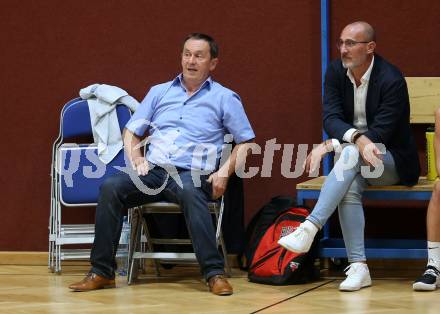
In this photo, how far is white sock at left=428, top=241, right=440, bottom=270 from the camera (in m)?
4.59

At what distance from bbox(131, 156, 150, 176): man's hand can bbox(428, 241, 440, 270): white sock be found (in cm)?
148

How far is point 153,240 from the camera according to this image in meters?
5.21

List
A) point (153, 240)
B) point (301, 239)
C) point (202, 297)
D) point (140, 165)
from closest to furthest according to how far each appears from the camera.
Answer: point (202, 297)
point (301, 239)
point (140, 165)
point (153, 240)

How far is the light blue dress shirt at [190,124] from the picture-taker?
500cm

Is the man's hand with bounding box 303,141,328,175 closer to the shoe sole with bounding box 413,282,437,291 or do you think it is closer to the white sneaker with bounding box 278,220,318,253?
the white sneaker with bounding box 278,220,318,253

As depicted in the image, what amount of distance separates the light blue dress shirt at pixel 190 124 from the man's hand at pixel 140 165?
0.07 meters

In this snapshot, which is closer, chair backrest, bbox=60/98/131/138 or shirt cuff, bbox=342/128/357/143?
shirt cuff, bbox=342/128/357/143

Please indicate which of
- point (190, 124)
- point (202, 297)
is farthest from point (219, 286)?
point (190, 124)

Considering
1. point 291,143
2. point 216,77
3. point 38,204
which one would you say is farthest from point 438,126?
point 38,204

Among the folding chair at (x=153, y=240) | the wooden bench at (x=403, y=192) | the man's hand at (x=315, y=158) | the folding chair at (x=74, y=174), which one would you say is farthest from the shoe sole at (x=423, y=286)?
the folding chair at (x=74, y=174)

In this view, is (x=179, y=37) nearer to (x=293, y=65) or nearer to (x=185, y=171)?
(x=293, y=65)

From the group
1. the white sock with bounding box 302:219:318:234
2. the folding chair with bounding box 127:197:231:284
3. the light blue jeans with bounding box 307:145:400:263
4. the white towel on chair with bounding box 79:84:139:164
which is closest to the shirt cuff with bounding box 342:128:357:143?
the light blue jeans with bounding box 307:145:400:263

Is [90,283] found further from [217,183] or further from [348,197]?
[348,197]

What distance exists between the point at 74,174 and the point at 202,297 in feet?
4.39
